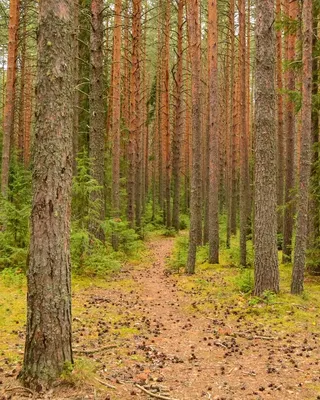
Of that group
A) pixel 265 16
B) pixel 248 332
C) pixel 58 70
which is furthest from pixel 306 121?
pixel 58 70

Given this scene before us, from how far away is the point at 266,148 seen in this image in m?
8.89

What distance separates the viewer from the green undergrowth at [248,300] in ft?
25.6

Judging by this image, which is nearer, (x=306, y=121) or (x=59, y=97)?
(x=59, y=97)

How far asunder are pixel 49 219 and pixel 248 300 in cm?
595

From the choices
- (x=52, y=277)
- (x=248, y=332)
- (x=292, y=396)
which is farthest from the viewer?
(x=248, y=332)

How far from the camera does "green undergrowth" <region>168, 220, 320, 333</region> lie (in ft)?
25.6

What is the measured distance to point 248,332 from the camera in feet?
24.1

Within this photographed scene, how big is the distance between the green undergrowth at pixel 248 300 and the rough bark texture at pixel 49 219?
15.0 ft

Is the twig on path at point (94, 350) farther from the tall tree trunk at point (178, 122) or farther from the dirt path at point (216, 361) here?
the tall tree trunk at point (178, 122)

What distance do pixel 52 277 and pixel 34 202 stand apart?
876 mm

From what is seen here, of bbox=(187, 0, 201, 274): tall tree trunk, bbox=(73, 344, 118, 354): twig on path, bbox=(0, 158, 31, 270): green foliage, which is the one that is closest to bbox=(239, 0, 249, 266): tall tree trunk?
bbox=(187, 0, 201, 274): tall tree trunk

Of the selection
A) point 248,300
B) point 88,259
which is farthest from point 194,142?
point 248,300

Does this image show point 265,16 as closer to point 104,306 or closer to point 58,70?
point 58,70

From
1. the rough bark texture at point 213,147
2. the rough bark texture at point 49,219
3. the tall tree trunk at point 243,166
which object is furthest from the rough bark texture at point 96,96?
the rough bark texture at point 49,219
